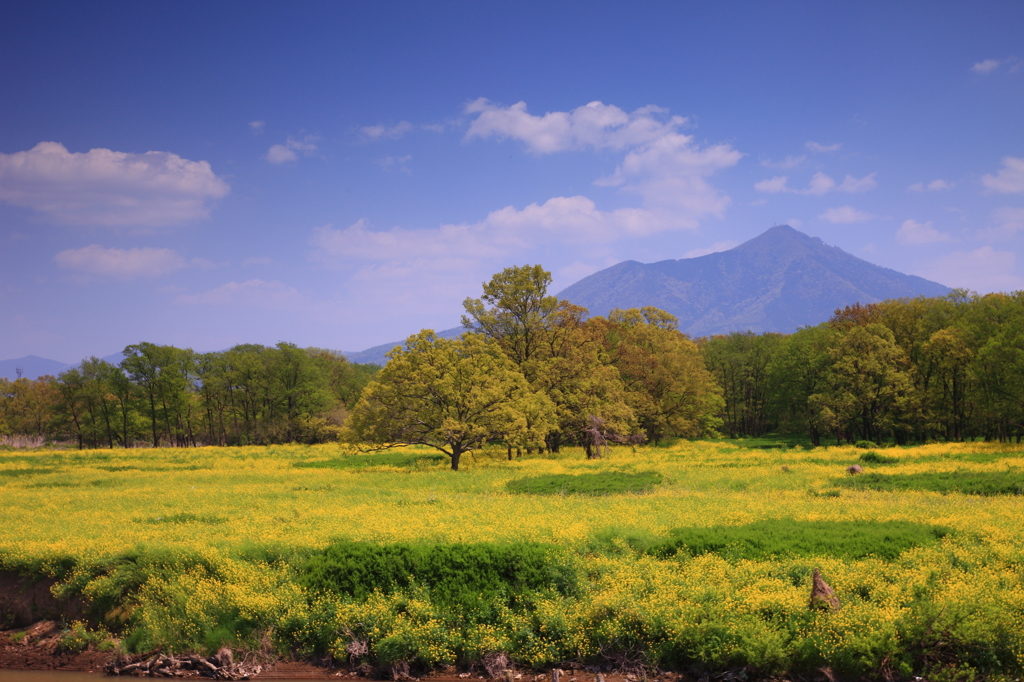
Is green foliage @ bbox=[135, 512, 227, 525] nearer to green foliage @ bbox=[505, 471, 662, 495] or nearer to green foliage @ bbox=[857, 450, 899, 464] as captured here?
green foliage @ bbox=[505, 471, 662, 495]

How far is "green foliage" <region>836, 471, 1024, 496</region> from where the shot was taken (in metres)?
25.6

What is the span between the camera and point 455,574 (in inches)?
604

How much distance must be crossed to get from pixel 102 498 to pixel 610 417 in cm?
3714

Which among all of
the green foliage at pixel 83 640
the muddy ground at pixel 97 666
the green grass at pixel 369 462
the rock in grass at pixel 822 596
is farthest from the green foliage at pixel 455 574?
the green grass at pixel 369 462

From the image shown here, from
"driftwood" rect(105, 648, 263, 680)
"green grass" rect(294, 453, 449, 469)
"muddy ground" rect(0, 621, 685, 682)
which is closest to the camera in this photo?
"muddy ground" rect(0, 621, 685, 682)

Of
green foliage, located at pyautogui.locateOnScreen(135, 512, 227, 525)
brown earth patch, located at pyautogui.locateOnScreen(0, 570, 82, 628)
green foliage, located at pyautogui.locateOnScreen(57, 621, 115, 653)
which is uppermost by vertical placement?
green foliage, located at pyautogui.locateOnScreen(135, 512, 227, 525)

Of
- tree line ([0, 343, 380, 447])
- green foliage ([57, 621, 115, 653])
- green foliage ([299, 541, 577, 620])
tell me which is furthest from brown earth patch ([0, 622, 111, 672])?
tree line ([0, 343, 380, 447])

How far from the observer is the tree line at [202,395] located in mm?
78125

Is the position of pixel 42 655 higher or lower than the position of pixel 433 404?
lower

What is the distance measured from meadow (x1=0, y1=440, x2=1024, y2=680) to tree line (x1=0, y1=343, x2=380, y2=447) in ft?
193

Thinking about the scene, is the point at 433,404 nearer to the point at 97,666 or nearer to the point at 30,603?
the point at 30,603

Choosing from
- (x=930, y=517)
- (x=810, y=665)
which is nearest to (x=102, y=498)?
(x=810, y=665)

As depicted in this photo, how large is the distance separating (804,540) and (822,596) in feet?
13.6

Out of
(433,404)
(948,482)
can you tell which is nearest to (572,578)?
(948,482)
